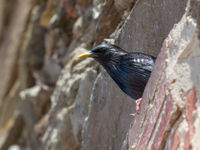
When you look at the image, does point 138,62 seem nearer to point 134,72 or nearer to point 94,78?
point 134,72

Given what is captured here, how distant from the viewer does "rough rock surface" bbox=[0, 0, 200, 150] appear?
9.26 feet

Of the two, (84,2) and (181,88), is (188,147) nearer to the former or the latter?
(181,88)

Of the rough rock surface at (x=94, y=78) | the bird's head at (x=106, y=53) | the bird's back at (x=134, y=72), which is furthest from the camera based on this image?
the bird's head at (x=106, y=53)

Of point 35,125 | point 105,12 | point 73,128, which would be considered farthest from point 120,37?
point 35,125

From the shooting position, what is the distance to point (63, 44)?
822 centimetres

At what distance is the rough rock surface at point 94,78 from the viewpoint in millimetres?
2822

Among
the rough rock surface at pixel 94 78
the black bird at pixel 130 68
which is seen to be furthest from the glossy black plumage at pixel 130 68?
the rough rock surface at pixel 94 78

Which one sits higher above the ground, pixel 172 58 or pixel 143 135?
pixel 172 58

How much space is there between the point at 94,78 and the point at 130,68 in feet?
6.00

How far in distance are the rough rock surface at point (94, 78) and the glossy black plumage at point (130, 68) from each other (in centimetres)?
22

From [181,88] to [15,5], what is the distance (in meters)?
10.6

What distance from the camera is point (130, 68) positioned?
13.0ft

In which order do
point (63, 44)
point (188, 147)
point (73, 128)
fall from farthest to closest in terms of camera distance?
point (63, 44), point (73, 128), point (188, 147)

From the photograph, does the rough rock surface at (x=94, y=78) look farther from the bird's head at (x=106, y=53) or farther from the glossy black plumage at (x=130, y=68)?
the bird's head at (x=106, y=53)
